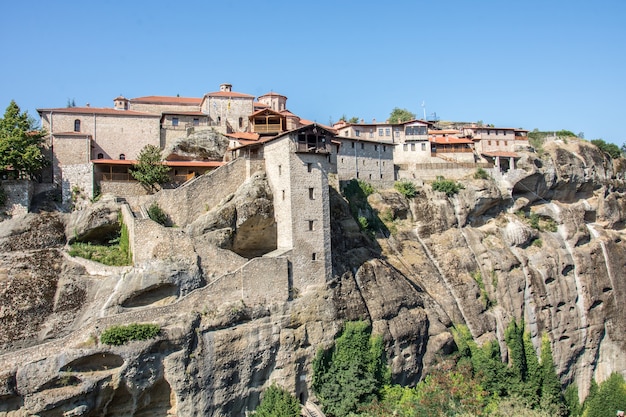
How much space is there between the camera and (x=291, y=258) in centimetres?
3491

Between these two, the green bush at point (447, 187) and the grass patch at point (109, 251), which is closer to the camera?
the grass patch at point (109, 251)

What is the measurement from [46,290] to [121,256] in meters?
4.44

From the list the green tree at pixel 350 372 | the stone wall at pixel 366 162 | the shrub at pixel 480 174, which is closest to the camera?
the green tree at pixel 350 372

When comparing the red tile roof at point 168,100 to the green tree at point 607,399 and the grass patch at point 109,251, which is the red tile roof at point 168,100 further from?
the green tree at point 607,399

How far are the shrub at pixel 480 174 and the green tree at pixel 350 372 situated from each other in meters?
24.5

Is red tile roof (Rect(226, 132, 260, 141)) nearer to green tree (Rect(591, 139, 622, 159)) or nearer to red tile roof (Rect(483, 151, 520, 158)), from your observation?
red tile roof (Rect(483, 151, 520, 158))

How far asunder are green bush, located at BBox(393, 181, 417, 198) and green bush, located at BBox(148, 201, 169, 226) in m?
23.1

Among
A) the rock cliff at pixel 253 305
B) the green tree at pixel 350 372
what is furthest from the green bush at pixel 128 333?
the green tree at pixel 350 372

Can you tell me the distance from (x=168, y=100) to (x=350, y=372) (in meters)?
32.8

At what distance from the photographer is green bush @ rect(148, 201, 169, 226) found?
115 ft

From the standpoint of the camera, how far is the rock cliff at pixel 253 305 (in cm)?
2838

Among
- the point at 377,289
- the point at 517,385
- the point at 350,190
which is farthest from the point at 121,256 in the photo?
the point at 517,385

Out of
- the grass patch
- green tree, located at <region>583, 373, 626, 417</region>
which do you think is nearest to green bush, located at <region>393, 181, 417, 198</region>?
the grass patch

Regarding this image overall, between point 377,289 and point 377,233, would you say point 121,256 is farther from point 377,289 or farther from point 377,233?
point 377,233
